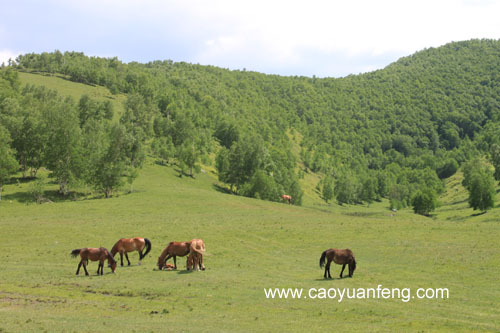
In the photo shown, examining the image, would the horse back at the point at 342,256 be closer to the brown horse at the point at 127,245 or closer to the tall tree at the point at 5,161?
the brown horse at the point at 127,245

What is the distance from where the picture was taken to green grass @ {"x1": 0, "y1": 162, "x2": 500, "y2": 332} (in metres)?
18.7

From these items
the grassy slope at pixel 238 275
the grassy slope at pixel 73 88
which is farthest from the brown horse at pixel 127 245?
the grassy slope at pixel 73 88

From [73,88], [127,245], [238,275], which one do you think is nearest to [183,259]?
[127,245]

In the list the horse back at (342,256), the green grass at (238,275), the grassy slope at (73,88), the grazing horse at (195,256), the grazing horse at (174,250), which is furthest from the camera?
the grassy slope at (73,88)

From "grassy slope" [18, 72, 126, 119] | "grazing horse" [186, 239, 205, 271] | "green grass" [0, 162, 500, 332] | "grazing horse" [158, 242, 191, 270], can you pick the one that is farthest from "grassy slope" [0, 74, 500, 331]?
"grassy slope" [18, 72, 126, 119]

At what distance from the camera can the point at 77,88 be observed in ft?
619

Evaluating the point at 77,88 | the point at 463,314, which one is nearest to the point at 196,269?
the point at 463,314

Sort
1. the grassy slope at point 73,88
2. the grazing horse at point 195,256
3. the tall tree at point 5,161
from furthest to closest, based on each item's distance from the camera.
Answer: the grassy slope at point 73,88 < the tall tree at point 5,161 < the grazing horse at point 195,256

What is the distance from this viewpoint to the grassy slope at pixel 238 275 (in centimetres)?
1870

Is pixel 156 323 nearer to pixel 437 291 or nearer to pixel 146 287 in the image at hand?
pixel 146 287

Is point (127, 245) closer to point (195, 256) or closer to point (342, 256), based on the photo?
point (195, 256)

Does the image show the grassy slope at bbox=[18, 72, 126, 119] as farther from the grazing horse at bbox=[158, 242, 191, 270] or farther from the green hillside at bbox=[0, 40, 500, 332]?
the grazing horse at bbox=[158, 242, 191, 270]

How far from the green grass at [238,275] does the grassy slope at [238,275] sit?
79 mm

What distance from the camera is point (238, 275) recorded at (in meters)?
30.1
